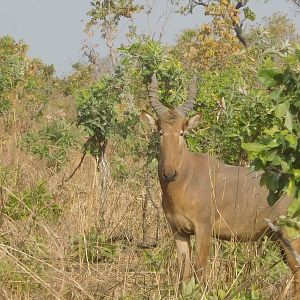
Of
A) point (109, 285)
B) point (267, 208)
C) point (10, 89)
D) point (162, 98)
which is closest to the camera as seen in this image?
point (109, 285)

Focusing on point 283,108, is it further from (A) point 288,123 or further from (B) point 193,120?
(B) point 193,120

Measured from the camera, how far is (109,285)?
235 inches

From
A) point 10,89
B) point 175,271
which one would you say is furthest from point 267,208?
point 10,89

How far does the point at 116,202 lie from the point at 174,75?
1.47 m

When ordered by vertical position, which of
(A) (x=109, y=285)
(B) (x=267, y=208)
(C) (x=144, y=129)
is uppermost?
(C) (x=144, y=129)

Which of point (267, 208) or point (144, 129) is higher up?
point (144, 129)

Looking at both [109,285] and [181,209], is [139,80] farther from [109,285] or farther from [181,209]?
[109,285]

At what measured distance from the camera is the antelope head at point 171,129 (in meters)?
7.63

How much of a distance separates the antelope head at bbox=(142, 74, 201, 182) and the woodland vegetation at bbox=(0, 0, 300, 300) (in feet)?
1.98

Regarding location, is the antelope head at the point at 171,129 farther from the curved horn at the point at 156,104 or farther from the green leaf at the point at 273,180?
the green leaf at the point at 273,180

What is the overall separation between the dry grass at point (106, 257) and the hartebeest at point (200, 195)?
0.20 metres

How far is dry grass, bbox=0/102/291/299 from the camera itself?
227 inches

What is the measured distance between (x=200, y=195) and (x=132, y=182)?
2416mm

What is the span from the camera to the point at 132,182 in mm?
10117
